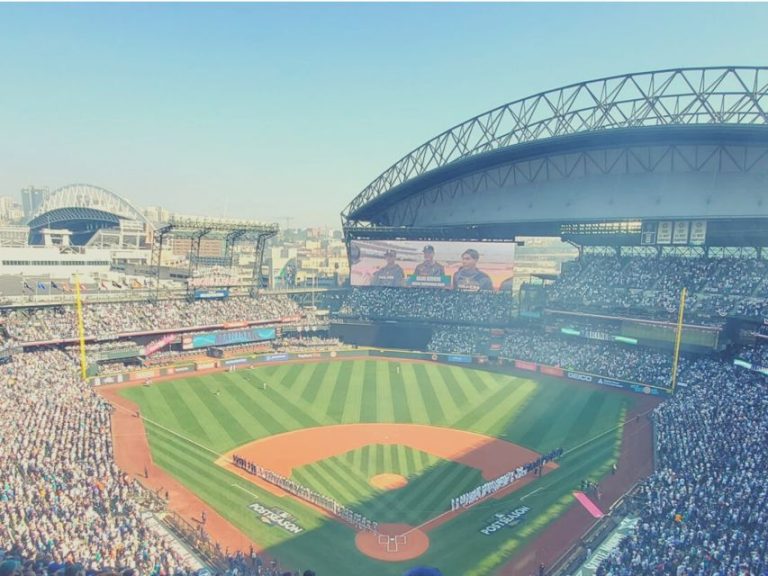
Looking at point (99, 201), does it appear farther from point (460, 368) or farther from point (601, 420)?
point (601, 420)

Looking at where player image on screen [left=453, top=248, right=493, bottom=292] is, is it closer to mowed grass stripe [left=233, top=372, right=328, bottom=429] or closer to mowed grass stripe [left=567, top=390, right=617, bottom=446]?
mowed grass stripe [left=567, top=390, right=617, bottom=446]

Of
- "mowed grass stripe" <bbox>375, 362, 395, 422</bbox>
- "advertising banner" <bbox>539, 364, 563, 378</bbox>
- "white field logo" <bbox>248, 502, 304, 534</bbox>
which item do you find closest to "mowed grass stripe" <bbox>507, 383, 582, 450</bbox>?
"advertising banner" <bbox>539, 364, 563, 378</bbox>

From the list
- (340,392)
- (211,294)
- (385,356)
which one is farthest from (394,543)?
(211,294)

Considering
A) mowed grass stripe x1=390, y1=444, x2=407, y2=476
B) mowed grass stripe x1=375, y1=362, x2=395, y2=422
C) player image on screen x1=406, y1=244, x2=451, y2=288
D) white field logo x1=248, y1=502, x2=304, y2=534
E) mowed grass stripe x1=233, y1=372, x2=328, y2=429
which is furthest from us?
player image on screen x1=406, y1=244, x2=451, y2=288

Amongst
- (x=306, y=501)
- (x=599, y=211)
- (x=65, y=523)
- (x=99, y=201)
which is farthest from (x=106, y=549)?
(x=99, y=201)

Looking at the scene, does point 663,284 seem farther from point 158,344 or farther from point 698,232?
point 158,344

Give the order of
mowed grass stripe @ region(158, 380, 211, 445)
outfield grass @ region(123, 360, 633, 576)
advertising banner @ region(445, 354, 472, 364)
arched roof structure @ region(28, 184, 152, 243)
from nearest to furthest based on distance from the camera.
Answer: outfield grass @ region(123, 360, 633, 576) → mowed grass stripe @ region(158, 380, 211, 445) → advertising banner @ region(445, 354, 472, 364) → arched roof structure @ region(28, 184, 152, 243)

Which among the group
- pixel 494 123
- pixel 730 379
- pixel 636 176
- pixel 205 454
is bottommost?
pixel 205 454
